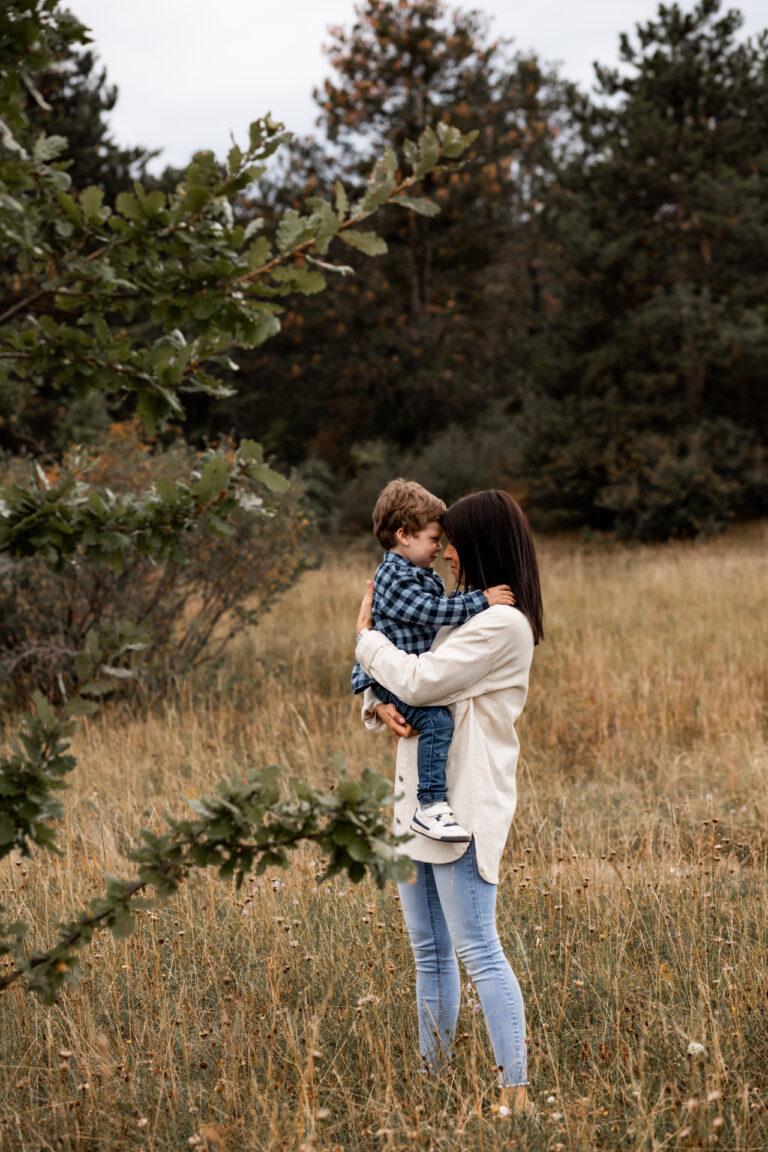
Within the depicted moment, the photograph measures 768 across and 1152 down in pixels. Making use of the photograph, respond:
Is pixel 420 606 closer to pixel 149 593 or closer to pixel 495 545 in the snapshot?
pixel 495 545

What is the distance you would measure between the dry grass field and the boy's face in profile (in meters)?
1.27

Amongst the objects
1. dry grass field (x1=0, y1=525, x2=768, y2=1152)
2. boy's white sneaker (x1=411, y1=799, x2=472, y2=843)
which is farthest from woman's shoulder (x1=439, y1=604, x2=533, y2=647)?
dry grass field (x1=0, y1=525, x2=768, y2=1152)

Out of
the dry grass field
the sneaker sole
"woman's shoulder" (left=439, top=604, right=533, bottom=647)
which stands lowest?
the dry grass field

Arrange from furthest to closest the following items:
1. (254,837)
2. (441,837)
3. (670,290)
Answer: (670,290) < (441,837) < (254,837)

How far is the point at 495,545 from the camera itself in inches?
107

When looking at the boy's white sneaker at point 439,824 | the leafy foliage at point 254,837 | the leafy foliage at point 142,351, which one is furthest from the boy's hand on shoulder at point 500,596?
the leafy foliage at point 254,837

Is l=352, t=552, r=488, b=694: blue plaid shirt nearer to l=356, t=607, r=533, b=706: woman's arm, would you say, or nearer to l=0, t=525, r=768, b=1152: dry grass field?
l=356, t=607, r=533, b=706: woman's arm

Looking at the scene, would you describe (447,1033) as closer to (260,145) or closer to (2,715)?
(260,145)

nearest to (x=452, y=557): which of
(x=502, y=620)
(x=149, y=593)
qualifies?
(x=502, y=620)

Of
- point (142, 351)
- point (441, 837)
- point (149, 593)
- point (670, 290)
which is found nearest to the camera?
point (142, 351)

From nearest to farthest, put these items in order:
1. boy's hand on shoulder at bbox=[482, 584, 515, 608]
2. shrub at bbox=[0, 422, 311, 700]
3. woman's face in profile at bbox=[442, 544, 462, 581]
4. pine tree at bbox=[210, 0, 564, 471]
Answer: boy's hand on shoulder at bbox=[482, 584, 515, 608], woman's face in profile at bbox=[442, 544, 462, 581], shrub at bbox=[0, 422, 311, 700], pine tree at bbox=[210, 0, 564, 471]

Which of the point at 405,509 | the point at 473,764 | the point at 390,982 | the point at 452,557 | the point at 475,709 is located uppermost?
the point at 405,509

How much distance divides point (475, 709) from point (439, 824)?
33cm

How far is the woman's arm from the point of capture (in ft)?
8.45
